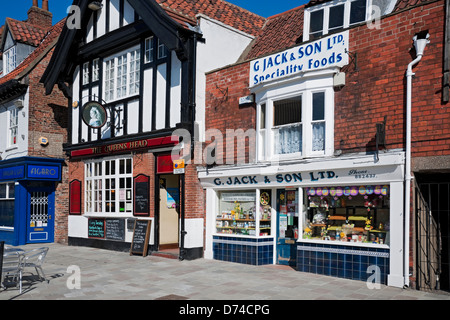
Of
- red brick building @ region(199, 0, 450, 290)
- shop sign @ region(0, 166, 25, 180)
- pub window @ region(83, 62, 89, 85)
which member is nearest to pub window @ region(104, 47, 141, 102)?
pub window @ region(83, 62, 89, 85)

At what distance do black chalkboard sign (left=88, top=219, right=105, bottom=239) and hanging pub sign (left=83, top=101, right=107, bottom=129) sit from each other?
351 centimetres

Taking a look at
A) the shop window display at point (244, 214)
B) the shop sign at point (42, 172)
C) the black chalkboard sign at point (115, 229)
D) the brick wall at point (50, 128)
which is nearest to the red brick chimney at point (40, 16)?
the brick wall at point (50, 128)

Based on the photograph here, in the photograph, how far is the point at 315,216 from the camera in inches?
412

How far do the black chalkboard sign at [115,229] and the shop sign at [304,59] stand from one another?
693cm

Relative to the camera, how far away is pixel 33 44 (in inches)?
822

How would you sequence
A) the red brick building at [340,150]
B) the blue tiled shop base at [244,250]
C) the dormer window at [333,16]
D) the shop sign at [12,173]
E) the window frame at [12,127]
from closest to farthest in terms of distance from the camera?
the red brick building at [340,150], the dormer window at [333,16], the blue tiled shop base at [244,250], the shop sign at [12,173], the window frame at [12,127]

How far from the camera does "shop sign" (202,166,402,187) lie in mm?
8977

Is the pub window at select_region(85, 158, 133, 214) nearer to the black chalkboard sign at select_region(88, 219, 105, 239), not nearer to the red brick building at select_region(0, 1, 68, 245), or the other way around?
the black chalkboard sign at select_region(88, 219, 105, 239)

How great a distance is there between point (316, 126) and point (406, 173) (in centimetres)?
252

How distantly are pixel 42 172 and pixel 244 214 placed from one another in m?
9.47

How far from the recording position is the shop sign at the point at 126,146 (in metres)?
13.4

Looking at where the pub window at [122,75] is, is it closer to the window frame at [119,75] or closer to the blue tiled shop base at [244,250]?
the window frame at [119,75]

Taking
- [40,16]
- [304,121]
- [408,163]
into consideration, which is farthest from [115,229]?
[40,16]
